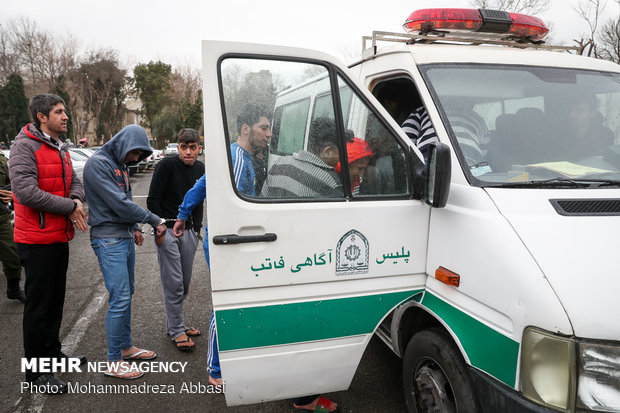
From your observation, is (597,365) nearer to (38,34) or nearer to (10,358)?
(10,358)

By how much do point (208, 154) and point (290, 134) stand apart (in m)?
0.48

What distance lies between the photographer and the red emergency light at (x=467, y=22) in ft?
9.23

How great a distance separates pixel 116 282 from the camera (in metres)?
2.97

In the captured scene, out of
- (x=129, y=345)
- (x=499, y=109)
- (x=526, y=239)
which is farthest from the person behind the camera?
(x=129, y=345)

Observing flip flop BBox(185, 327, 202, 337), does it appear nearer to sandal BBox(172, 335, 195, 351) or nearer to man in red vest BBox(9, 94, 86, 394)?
sandal BBox(172, 335, 195, 351)

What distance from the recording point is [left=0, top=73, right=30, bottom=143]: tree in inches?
1329

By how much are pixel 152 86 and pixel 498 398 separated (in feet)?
169

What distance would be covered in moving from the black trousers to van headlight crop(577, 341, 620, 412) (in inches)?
125

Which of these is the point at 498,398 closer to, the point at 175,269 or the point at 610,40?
the point at 175,269

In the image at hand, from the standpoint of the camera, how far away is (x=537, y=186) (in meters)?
1.88

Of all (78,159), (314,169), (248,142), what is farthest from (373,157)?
(78,159)

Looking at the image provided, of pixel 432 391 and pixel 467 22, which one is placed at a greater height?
pixel 467 22

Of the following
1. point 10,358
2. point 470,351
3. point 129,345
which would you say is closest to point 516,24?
point 470,351

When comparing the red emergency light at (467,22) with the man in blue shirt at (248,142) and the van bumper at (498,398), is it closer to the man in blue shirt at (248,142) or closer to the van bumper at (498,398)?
the man in blue shirt at (248,142)
